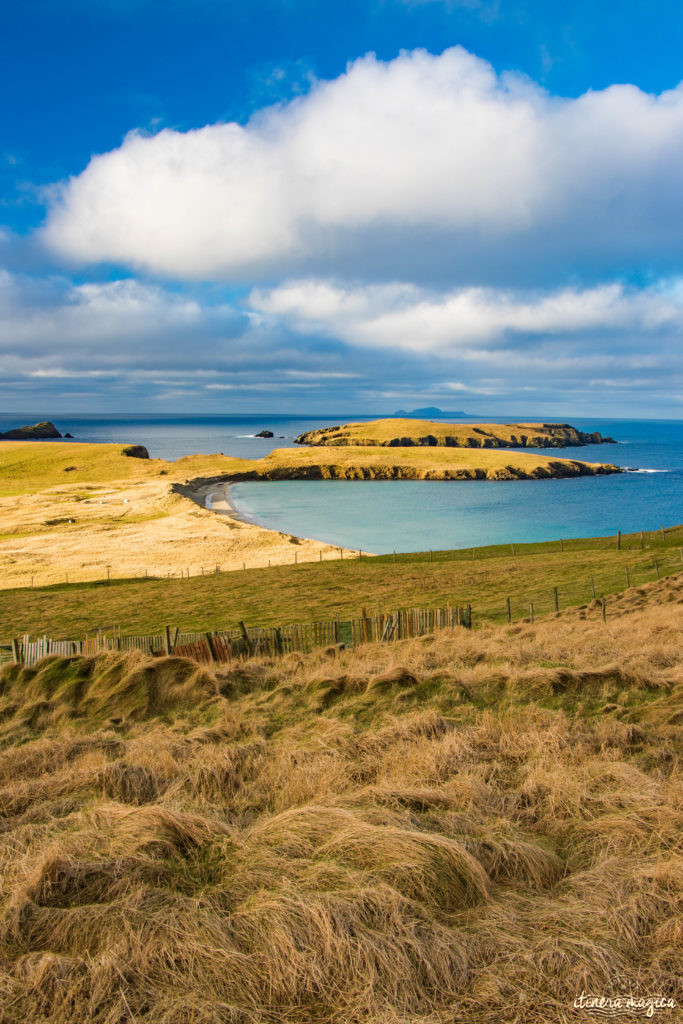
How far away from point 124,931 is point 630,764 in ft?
20.7

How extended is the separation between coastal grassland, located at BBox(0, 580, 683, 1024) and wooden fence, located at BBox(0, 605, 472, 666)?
627cm

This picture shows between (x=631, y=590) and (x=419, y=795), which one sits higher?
(x=419, y=795)

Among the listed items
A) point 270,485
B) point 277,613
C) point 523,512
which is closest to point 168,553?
point 277,613

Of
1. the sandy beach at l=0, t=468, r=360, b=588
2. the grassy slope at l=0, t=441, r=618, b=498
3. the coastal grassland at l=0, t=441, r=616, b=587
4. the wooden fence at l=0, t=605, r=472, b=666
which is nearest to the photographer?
the wooden fence at l=0, t=605, r=472, b=666

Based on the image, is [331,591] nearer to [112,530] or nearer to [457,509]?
[112,530]

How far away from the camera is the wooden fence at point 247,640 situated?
1728cm

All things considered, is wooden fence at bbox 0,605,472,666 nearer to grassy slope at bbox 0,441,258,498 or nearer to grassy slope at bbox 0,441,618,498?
grassy slope at bbox 0,441,618,498

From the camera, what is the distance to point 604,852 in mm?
5555

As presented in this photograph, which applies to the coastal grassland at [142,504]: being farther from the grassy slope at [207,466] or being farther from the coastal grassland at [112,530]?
the grassy slope at [207,466]

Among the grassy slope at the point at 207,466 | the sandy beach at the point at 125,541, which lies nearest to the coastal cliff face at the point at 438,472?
the grassy slope at the point at 207,466

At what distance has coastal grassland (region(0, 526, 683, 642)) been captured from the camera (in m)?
31.6

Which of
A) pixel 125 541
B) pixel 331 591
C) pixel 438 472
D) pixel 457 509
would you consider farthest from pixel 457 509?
pixel 331 591

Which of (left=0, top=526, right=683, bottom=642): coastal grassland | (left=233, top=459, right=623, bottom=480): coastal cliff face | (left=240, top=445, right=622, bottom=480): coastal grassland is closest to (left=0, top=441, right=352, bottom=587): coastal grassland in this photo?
(left=0, top=526, right=683, bottom=642): coastal grassland

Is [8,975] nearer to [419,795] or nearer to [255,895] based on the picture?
[255,895]
